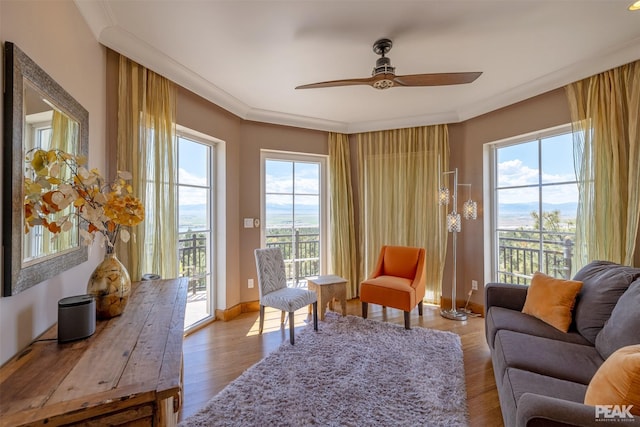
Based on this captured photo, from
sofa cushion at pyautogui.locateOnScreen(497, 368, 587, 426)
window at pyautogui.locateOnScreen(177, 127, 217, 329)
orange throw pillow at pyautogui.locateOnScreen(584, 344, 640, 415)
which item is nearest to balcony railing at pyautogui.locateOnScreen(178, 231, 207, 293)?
window at pyautogui.locateOnScreen(177, 127, 217, 329)

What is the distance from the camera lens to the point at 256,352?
2441mm

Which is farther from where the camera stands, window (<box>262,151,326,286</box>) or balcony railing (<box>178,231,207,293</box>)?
window (<box>262,151,326,286</box>)

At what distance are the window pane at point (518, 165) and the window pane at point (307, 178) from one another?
2386mm

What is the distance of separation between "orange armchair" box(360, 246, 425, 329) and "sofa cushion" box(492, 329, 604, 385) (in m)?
1.13

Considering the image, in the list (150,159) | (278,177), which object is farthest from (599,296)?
(150,159)

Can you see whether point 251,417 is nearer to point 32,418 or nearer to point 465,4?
point 32,418

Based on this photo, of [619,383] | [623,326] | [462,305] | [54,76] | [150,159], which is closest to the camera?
[619,383]

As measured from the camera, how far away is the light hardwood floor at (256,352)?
71.9 inches

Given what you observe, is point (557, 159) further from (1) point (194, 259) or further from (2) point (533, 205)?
(1) point (194, 259)

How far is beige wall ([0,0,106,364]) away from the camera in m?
0.97

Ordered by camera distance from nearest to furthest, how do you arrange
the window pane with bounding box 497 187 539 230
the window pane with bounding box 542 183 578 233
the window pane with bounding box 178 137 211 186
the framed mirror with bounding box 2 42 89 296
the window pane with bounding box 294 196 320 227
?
the framed mirror with bounding box 2 42 89 296 < the window pane with bounding box 542 183 578 233 < the window pane with bounding box 178 137 211 186 < the window pane with bounding box 497 187 539 230 < the window pane with bounding box 294 196 320 227

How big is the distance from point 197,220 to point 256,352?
5.06ft

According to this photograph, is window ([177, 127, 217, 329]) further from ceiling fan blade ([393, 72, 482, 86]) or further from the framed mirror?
ceiling fan blade ([393, 72, 482, 86])

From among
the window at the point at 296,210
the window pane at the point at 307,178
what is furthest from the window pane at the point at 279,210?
the window pane at the point at 307,178
